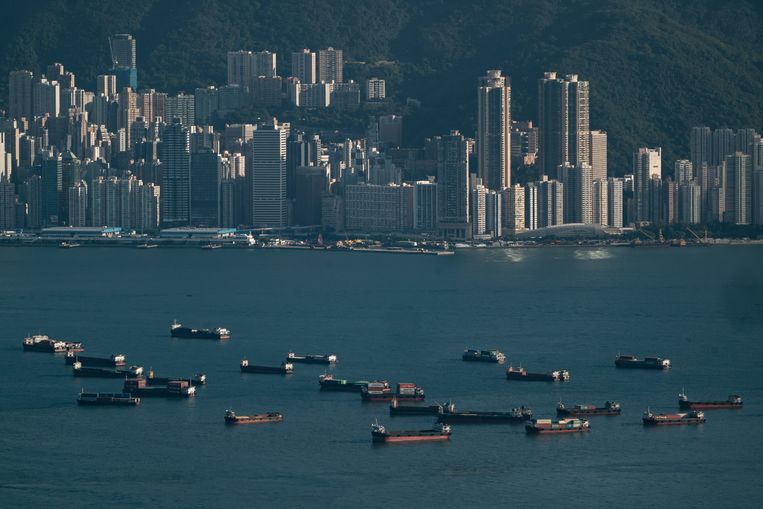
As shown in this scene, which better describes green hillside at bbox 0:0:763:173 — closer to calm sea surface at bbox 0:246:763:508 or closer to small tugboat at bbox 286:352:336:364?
calm sea surface at bbox 0:246:763:508

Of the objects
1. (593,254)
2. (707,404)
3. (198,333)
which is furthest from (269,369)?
(593,254)

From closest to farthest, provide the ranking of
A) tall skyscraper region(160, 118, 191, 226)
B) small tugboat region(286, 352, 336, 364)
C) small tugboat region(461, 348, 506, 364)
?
small tugboat region(286, 352, 336, 364), small tugboat region(461, 348, 506, 364), tall skyscraper region(160, 118, 191, 226)

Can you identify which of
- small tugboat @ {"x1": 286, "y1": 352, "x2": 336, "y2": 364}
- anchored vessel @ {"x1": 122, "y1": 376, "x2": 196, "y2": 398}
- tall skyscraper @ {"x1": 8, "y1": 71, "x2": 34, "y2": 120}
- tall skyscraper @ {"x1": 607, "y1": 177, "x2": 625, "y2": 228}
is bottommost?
anchored vessel @ {"x1": 122, "y1": 376, "x2": 196, "y2": 398}

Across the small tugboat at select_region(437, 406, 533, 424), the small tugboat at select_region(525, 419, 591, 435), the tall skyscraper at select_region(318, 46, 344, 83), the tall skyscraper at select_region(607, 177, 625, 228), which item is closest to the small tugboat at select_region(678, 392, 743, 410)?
the small tugboat at select_region(525, 419, 591, 435)

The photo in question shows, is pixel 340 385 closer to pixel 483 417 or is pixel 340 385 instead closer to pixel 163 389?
pixel 163 389

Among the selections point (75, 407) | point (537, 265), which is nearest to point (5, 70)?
point (537, 265)

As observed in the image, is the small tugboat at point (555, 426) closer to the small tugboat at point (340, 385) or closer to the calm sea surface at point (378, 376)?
the calm sea surface at point (378, 376)
